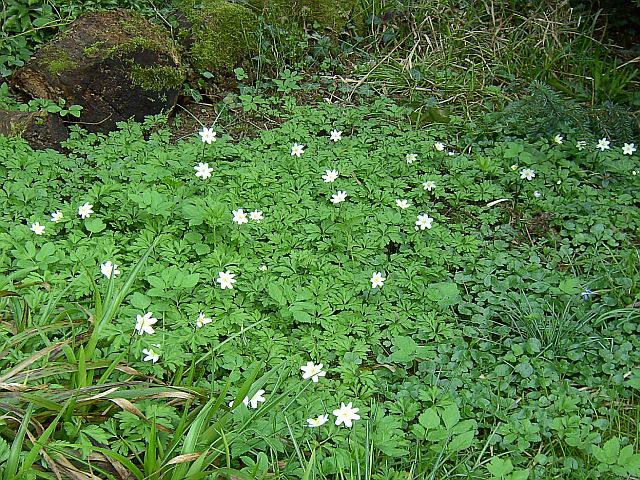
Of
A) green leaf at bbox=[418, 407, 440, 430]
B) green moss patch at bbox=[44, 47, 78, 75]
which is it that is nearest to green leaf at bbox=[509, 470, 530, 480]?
green leaf at bbox=[418, 407, 440, 430]

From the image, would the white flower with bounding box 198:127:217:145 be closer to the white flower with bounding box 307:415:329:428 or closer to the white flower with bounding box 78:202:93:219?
the white flower with bounding box 78:202:93:219

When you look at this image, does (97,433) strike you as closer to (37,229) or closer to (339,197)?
(37,229)

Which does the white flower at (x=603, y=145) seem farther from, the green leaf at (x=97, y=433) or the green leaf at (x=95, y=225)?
the green leaf at (x=97, y=433)

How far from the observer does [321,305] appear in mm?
2977

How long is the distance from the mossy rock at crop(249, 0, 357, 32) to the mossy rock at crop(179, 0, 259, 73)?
14 cm

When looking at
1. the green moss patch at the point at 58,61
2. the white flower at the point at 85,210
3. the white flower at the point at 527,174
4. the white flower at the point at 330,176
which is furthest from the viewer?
the green moss patch at the point at 58,61

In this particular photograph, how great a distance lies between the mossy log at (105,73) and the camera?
4.09 m

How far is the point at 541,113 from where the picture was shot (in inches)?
165

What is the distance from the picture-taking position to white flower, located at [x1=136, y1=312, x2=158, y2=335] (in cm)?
269

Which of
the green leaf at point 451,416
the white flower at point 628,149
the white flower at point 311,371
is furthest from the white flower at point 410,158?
the green leaf at point 451,416

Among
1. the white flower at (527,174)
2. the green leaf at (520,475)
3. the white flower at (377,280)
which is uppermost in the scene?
the green leaf at (520,475)

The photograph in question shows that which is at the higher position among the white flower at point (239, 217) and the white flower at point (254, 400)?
the white flower at point (254, 400)

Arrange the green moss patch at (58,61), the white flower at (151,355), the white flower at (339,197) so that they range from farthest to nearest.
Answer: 1. the green moss patch at (58,61)
2. the white flower at (339,197)
3. the white flower at (151,355)

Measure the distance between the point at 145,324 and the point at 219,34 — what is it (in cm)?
259
